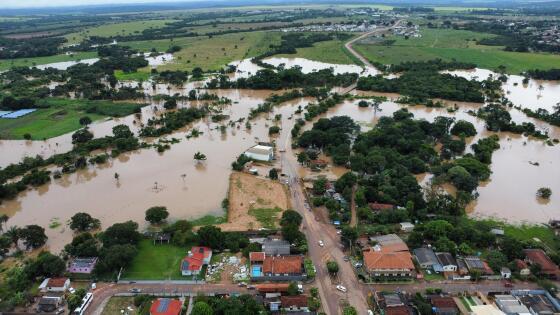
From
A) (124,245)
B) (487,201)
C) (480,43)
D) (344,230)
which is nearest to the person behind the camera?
(124,245)

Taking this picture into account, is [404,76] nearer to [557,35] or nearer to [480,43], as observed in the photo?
[480,43]

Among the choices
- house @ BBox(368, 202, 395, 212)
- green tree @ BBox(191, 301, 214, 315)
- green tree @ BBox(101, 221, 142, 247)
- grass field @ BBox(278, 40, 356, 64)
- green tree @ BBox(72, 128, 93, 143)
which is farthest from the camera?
grass field @ BBox(278, 40, 356, 64)

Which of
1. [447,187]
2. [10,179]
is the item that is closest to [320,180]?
[447,187]

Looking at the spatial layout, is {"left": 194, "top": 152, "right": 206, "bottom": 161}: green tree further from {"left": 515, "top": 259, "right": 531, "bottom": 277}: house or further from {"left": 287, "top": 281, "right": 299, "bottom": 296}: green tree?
{"left": 515, "top": 259, "right": 531, "bottom": 277}: house

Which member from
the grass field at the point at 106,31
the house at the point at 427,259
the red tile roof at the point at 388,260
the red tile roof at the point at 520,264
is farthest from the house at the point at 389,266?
the grass field at the point at 106,31

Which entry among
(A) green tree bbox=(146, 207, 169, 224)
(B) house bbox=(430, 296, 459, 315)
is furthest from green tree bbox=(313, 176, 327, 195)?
(B) house bbox=(430, 296, 459, 315)

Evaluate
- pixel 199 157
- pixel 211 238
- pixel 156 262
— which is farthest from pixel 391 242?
pixel 199 157
